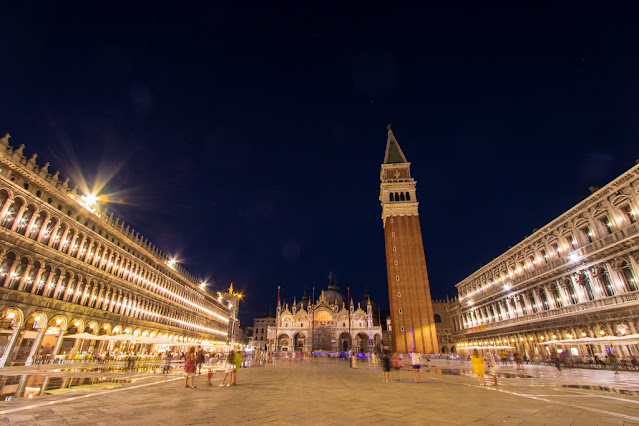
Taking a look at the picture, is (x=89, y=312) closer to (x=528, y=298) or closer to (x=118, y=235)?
(x=118, y=235)

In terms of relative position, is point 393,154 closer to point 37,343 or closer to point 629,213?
point 629,213

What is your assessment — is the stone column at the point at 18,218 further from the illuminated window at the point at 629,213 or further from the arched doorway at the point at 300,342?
the arched doorway at the point at 300,342

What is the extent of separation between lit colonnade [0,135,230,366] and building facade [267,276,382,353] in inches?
1975

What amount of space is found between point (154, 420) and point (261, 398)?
13.0ft

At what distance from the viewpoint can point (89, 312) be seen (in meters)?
33.3

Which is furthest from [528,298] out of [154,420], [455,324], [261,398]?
[154,420]

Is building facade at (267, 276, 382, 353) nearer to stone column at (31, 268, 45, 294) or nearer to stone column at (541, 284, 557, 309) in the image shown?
stone column at (541, 284, 557, 309)

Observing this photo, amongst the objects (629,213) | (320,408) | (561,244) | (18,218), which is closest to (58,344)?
(18,218)

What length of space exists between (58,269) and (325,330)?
7360 cm

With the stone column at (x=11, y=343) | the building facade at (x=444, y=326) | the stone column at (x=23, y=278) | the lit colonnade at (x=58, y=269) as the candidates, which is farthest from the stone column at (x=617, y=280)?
the building facade at (x=444, y=326)

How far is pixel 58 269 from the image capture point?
2938 cm

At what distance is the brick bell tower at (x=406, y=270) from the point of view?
53344 mm

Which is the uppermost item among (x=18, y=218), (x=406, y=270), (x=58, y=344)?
(x=406, y=270)

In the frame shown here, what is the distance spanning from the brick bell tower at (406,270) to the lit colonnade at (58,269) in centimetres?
3732
